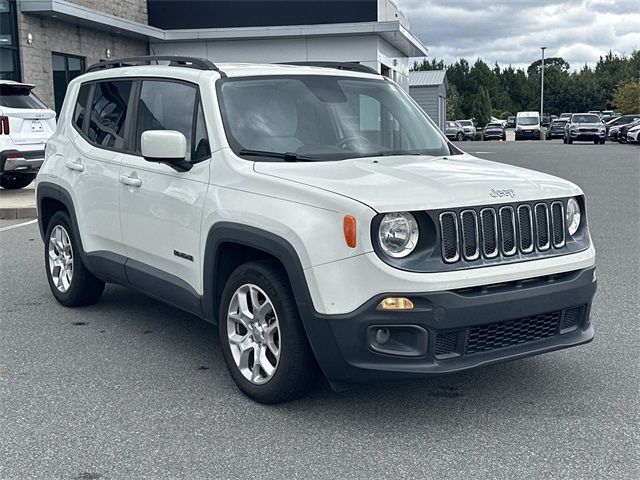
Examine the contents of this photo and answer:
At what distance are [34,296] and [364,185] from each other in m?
4.11

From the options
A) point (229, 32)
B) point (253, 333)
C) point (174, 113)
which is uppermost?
point (229, 32)

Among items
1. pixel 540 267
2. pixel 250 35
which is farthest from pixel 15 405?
pixel 250 35

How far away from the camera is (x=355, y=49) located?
1030 inches

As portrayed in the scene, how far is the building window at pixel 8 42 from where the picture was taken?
19.6 meters

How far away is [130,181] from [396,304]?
2.38m

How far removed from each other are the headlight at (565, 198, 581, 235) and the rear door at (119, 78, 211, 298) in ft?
6.87

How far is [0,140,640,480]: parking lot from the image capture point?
149 inches

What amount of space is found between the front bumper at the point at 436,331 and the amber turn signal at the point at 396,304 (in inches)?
0.8

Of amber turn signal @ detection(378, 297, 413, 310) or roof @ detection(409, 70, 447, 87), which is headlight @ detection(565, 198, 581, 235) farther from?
roof @ detection(409, 70, 447, 87)

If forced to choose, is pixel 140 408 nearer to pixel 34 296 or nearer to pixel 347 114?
pixel 347 114

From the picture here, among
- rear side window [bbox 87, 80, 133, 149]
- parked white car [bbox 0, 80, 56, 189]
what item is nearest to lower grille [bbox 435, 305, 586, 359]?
rear side window [bbox 87, 80, 133, 149]

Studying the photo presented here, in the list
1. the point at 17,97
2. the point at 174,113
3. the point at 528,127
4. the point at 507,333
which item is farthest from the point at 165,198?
the point at 528,127

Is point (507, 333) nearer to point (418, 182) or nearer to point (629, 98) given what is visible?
point (418, 182)

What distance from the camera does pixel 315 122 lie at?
5.23 m
